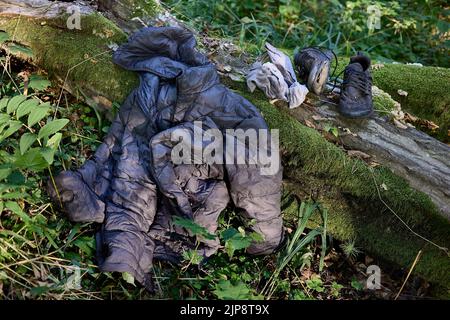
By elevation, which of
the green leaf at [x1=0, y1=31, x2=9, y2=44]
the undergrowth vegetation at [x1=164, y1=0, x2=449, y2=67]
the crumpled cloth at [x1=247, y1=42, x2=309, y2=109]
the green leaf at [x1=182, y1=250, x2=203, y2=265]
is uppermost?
the crumpled cloth at [x1=247, y1=42, x2=309, y2=109]

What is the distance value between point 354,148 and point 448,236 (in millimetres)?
931

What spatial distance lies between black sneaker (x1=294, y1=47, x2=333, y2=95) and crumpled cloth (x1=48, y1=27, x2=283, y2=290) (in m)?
0.61

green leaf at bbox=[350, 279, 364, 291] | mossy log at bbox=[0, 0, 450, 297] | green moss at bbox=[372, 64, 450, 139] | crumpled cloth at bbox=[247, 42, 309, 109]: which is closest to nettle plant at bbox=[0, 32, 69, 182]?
mossy log at bbox=[0, 0, 450, 297]

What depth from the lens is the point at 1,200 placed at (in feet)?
9.46

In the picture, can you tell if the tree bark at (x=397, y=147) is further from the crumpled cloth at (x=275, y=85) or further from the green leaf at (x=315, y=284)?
the green leaf at (x=315, y=284)

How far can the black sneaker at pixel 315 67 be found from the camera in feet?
12.1

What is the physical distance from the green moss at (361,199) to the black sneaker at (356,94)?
0.32 m

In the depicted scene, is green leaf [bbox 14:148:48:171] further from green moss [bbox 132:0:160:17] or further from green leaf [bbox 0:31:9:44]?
green moss [bbox 132:0:160:17]

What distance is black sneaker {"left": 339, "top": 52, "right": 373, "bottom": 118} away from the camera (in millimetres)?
3623

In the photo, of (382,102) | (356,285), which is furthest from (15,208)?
(382,102)

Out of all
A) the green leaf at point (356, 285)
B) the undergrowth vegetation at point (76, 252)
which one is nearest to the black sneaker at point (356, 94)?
the undergrowth vegetation at point (76, 252)

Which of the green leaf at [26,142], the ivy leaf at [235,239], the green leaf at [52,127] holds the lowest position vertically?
the ivy leaf at [235,239]
